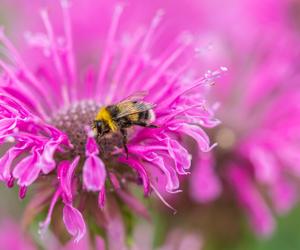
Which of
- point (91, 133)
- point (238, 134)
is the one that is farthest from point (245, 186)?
point (91, 133)

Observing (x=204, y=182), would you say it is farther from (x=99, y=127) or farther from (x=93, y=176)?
(x=93, y=176)

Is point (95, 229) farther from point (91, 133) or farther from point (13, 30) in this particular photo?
point (13, 30)

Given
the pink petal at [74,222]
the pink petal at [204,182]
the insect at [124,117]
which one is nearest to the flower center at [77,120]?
the insect at [124,117]

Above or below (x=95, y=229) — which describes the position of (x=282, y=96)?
above

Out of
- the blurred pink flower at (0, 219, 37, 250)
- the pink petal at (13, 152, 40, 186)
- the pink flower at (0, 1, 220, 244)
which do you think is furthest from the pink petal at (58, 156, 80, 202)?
the blurred pink flower at (0, 219, 37, 250)

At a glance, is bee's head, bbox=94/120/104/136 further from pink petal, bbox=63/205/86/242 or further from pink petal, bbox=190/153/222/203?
pink petal, bbox=190/153/222/203

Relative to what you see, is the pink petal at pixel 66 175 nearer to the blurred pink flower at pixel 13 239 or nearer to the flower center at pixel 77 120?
the flower center at pixel 77 120
